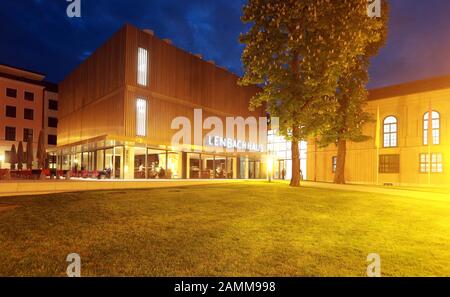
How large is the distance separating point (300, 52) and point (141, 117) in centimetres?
1516

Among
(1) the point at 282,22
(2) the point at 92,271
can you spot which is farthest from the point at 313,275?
(1) the point at 282,22

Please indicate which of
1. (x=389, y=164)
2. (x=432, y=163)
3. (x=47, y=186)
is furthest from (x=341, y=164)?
(x=47, y=186)

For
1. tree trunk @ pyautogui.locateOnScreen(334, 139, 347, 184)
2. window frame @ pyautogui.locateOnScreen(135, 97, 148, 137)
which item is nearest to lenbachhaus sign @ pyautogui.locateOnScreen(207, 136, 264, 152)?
window frame @ pyautogui.locateOnScreen(135, 97, 148, 137)

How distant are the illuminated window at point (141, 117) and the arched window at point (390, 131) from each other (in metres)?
24.5

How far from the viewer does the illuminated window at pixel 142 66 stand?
1027 inches

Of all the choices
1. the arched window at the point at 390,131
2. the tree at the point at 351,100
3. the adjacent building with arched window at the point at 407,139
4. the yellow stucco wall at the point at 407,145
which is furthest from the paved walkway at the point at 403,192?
the arched window at the point at 390,131

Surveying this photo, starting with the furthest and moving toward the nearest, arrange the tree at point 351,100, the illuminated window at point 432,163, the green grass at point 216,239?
the illuminated window at point 432,163 → the tree at point 351,100 → the green grass at point 216,239

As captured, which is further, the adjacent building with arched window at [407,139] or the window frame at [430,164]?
the adjacent building with arched window at [407,139]

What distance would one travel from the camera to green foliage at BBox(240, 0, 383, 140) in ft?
51.2

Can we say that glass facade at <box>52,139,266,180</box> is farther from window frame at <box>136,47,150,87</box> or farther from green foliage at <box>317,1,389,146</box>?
green foliage at <box>317,1,389,146</box>

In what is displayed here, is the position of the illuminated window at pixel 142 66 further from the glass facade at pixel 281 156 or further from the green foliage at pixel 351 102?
the glass facade at pixel 281 156
